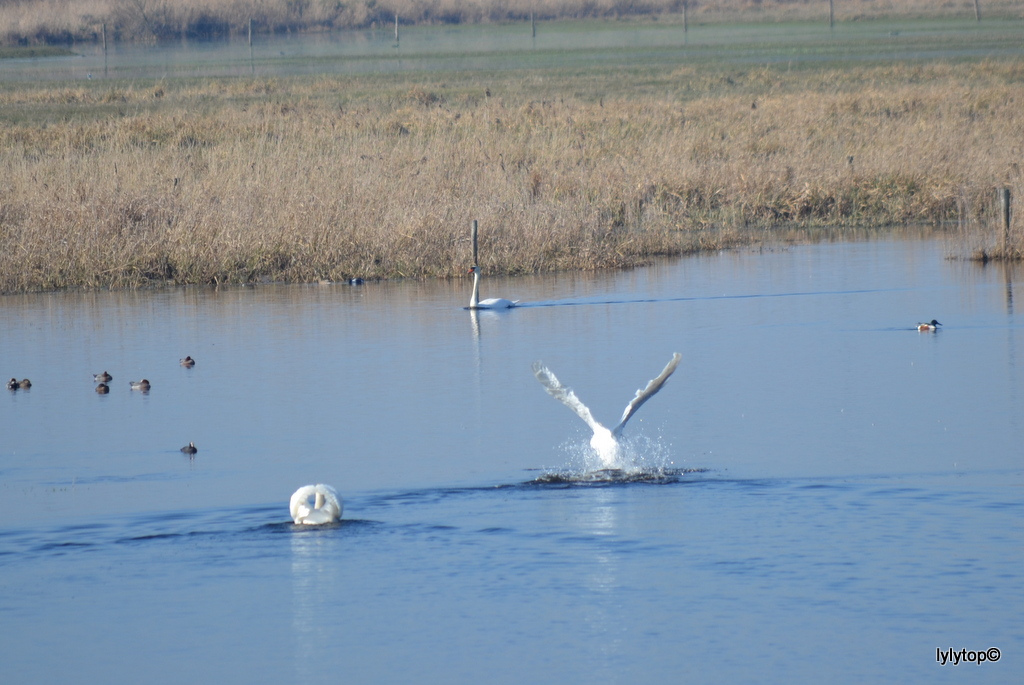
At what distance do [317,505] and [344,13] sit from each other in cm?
9241

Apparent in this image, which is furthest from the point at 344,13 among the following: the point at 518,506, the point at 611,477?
the point at 518,506

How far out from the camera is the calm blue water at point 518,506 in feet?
21.9

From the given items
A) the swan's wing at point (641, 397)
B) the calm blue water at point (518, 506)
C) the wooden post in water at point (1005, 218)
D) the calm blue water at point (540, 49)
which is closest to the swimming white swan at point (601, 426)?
the swan's wing at point (641, 397)

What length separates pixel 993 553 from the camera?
748 centimetres

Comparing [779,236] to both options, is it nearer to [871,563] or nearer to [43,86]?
[871,563]

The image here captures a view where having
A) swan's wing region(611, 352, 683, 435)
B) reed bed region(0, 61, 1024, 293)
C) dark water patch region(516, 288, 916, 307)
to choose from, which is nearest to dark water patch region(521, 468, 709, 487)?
swan's wing region(611, 352, 683, 435)

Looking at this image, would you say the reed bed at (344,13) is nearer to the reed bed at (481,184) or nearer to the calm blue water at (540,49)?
the calm blue water at (540,49)

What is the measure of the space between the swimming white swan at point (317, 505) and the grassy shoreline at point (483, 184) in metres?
10.1

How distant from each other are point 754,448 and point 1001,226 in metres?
9.73

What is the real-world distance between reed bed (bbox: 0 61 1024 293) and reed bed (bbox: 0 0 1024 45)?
173ft

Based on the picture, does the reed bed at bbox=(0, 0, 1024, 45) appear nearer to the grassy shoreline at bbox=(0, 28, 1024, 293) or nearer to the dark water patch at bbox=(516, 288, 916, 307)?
the grassy shoreline at bbox=(0, 28, 1024, 293)

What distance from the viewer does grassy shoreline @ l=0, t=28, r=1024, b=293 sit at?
1841 cm

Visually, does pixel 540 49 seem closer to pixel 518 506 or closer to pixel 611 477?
pixel 611 477

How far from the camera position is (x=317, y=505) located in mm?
8117
